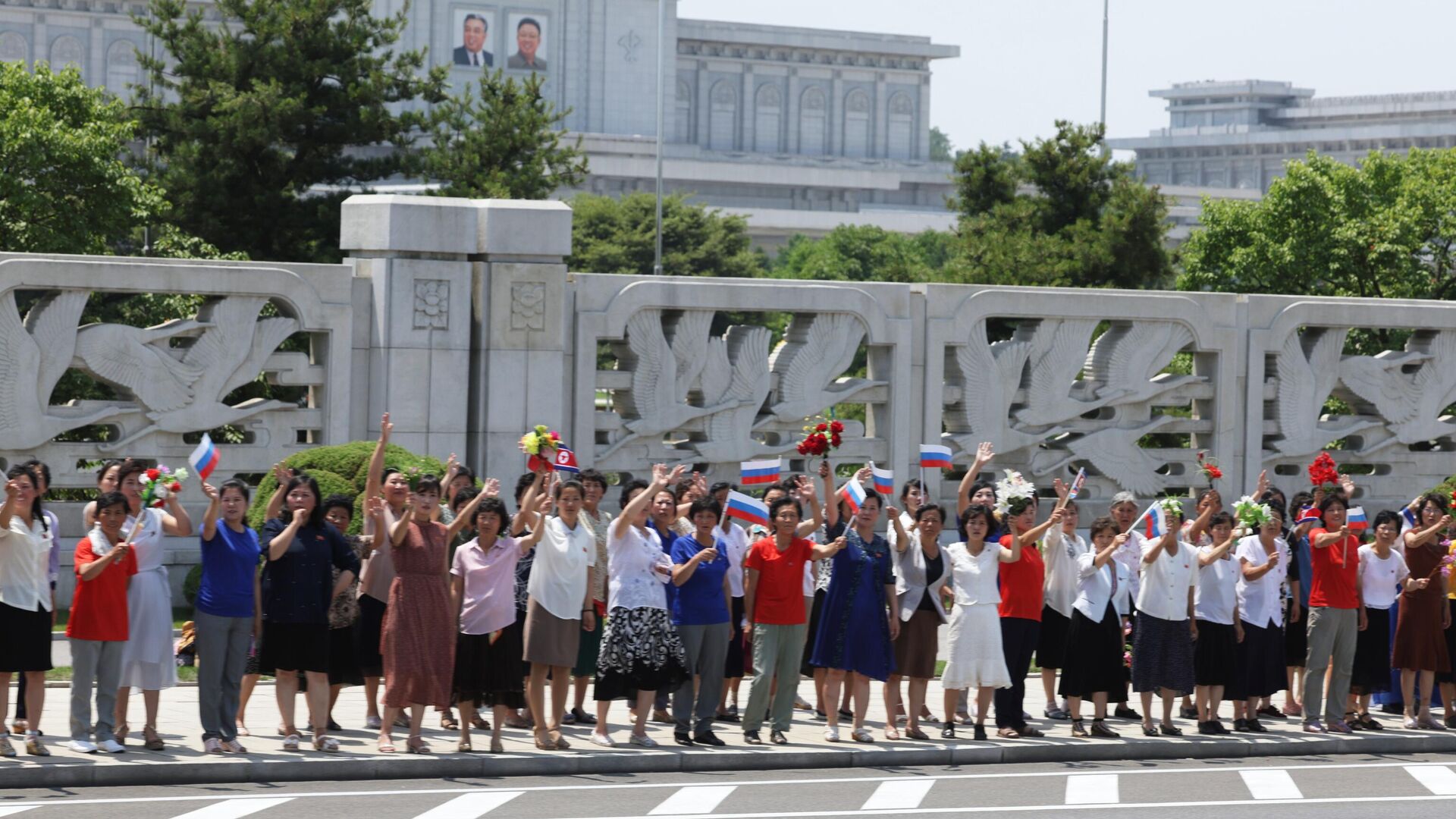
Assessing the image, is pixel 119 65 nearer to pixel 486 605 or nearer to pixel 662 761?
pixel 486 605

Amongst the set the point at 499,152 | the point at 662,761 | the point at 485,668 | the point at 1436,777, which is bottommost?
the point at 1436,777

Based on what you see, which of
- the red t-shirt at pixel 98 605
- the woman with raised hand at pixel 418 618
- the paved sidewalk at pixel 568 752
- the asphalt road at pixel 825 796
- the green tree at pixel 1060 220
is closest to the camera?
the asphalt road at pixel 825 796

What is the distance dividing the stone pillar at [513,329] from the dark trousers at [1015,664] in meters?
6.31

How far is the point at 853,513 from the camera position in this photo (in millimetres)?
14719

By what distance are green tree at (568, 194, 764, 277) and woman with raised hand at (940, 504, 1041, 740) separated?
5426 cm

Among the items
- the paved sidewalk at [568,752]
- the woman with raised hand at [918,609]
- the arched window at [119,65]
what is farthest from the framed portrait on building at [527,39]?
the woman with raised hand at [918,609]

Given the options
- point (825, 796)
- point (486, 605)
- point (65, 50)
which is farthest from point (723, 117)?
point (825, 796)

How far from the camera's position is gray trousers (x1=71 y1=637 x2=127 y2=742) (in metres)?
12.8

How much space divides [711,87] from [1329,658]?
11744 cm

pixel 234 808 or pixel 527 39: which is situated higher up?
pixel 527 39

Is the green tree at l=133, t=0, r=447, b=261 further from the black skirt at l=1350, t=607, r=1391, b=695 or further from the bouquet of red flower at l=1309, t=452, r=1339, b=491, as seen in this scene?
the black skirt at l=1350, t=607, r=1391, b=695

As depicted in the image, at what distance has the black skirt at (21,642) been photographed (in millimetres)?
12602

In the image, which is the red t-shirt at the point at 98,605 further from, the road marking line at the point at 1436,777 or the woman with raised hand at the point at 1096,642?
the road marking line at the point at 1436,777

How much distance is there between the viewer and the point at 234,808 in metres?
11.6
